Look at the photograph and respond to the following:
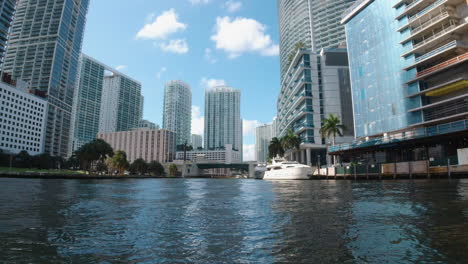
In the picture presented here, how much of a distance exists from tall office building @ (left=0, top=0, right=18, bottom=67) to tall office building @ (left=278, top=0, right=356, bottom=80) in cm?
13605

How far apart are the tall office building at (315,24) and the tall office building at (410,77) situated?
7355 cm

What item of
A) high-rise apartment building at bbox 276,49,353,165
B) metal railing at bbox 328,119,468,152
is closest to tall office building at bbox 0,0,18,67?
high-rise apartment building at bbox 276,49,353,165

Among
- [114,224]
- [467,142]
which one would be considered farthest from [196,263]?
[467,142]

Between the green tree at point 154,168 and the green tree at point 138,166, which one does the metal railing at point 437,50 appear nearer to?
the green tree at point 138,166

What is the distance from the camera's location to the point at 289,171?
71.4 m

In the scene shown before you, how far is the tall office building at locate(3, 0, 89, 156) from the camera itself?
18025 centimetres

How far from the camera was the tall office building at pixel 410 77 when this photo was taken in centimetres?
5231

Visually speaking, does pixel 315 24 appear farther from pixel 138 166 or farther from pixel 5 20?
pixel 5 20

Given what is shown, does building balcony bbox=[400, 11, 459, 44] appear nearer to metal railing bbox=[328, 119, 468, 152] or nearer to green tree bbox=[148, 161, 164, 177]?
metal railing bbox=[328, 119, 468, 152]

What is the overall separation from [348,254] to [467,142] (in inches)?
2366

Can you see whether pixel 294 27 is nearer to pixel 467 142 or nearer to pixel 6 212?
pixel 467 142

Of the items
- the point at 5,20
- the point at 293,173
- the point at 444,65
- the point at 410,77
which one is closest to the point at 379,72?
the point at 410,77

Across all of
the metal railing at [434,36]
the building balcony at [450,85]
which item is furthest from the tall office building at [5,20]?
the building balcony at [450,85]

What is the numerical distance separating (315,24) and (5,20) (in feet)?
511
